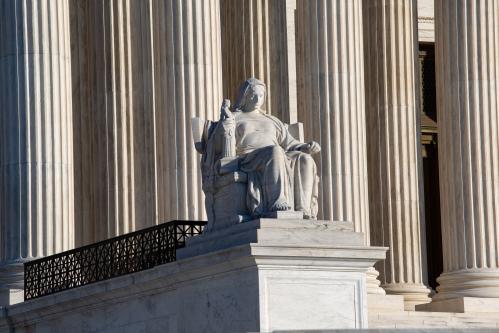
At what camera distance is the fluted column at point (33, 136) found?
8312cm

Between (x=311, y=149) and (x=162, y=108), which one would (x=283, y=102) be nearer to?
(x=162, y=108)

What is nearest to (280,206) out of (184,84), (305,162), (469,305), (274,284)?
(305,162)

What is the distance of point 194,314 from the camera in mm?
68250

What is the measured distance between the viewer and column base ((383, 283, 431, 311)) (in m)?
96.4

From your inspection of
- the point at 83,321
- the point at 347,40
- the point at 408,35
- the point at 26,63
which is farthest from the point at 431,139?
the point at 83,321

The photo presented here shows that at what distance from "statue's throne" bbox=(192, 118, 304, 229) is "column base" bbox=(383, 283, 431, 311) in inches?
1126

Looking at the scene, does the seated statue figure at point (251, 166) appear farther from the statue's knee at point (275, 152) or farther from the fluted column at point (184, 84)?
the fluted column at point (184, 84)

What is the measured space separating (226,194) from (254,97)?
13.3 feet

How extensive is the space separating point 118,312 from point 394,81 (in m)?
31.2

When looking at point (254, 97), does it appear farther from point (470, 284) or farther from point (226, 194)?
point (470, 284)

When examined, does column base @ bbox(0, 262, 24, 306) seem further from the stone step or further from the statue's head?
the statue's head

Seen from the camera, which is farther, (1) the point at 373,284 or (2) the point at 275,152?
(1) the point at 373,284

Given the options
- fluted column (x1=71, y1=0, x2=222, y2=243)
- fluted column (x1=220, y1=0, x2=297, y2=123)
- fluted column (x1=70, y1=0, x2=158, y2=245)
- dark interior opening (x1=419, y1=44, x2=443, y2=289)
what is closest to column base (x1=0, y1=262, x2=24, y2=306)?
fluted column (x1=71, y1=0, x2=222, y2=243)

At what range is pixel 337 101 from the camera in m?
90.9
